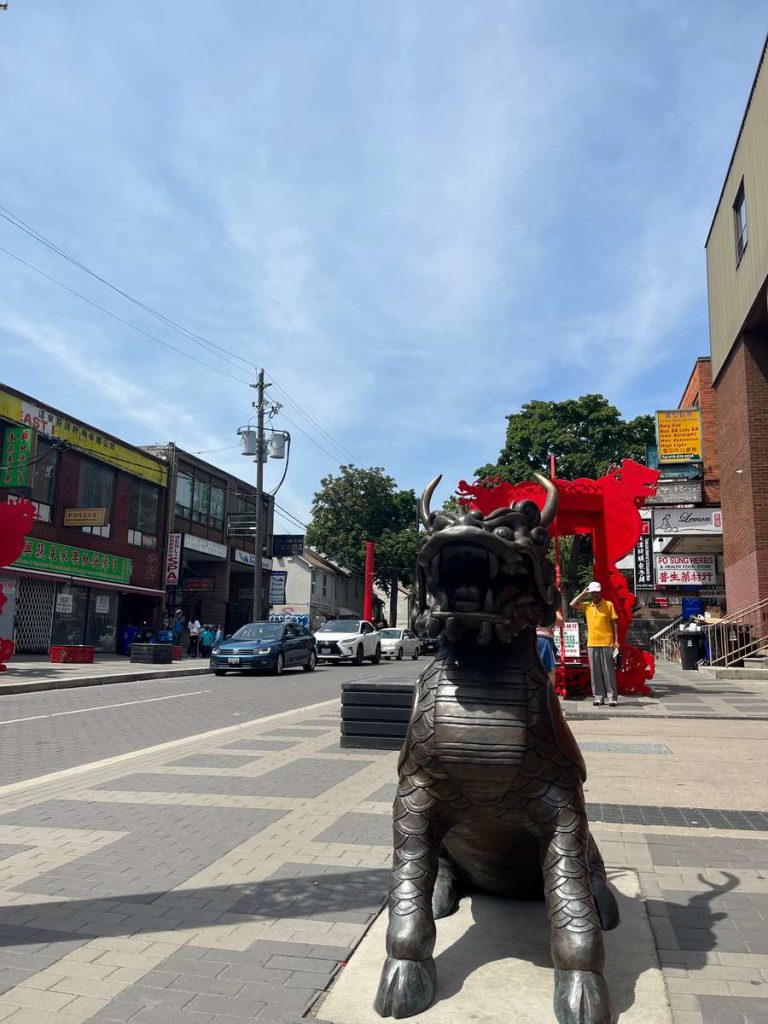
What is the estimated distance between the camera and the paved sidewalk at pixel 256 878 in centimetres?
282

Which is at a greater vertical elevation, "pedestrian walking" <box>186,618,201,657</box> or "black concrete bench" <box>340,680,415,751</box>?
"pedestrian walking" <box>186,618,201,657</box>

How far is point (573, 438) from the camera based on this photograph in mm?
38688

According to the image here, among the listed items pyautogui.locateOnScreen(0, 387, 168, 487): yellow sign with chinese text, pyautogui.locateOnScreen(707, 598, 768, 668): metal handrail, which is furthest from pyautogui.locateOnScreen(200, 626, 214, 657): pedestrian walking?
pyautogui.locateOnScreen(707, 598, 768, 668): metal handrail

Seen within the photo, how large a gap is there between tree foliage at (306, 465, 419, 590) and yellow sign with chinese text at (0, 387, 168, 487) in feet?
66.6

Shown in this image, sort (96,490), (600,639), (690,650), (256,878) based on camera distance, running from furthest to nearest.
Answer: (96,490) → (690,650) → (600,639) → (256,878)

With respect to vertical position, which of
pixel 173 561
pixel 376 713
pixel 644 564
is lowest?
pixel 376 713

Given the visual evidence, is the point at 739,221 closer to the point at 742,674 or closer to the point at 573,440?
the point at 742,674

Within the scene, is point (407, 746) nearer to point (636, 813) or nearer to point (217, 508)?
point (636, 813)

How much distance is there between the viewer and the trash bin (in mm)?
22016

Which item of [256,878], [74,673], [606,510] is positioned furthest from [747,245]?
[256,878]

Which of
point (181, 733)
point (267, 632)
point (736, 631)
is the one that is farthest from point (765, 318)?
point (181, 733)

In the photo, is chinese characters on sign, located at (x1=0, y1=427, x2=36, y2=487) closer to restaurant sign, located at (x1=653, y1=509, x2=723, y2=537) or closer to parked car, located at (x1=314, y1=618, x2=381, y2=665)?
parked car, located at (x1=314, y1=618, x2=381, y2=665)

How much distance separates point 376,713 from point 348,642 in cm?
1753

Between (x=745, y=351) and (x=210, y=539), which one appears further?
(x=210, y=539)
